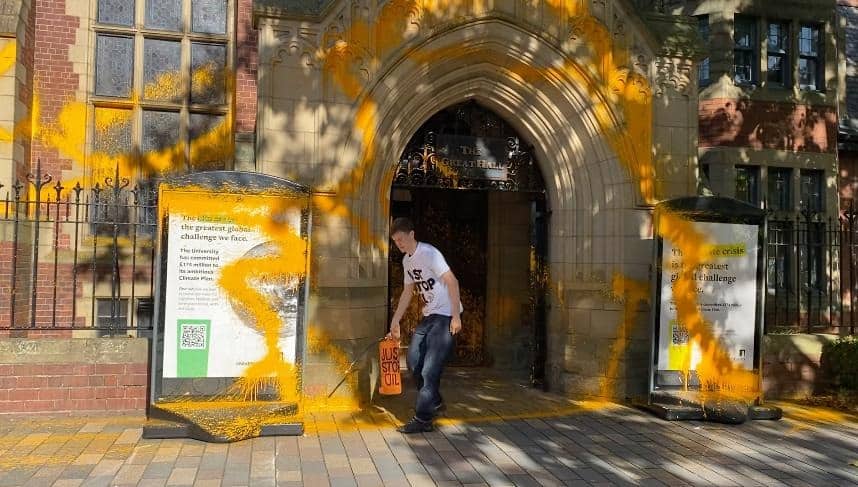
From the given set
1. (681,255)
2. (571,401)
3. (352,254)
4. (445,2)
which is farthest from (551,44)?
(571,401)

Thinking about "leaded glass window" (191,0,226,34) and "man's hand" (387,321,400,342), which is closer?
"man's hand" (387,321,400,342)

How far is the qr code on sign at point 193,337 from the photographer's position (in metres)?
5.95

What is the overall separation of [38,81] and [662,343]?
28.2 feet

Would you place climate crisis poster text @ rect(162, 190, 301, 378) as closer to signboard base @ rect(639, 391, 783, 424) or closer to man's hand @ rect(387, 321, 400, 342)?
man's hand @ rect(387, 321, 400, 342)

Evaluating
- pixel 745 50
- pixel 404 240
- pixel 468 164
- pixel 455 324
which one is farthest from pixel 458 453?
pixel 745 50

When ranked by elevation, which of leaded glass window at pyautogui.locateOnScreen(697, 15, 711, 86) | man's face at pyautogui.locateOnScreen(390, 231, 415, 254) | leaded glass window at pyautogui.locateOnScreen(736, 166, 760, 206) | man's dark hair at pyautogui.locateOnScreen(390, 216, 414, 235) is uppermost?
leaded glass window at pyautogui.locateOnScreen(697, 15, 711, 86)

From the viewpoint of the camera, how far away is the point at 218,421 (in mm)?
5762

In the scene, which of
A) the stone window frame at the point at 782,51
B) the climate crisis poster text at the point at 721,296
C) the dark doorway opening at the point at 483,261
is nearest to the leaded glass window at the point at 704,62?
the stone window frame at the point at 782,51

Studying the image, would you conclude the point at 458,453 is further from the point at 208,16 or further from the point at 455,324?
the point at 208,16

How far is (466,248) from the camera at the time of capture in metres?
11.0

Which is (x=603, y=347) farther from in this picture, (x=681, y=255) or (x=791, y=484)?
(x=791, y=484)

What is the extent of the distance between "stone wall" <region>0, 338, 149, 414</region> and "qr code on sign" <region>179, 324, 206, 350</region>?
87 cm

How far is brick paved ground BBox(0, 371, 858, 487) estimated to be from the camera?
490cm

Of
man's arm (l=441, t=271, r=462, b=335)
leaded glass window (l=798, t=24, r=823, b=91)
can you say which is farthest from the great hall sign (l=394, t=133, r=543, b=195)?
leaded glass window (l=798, t=24, r=823, b=91)
